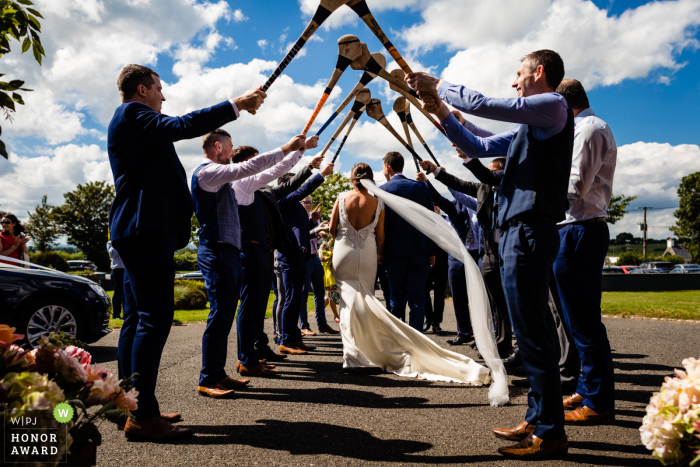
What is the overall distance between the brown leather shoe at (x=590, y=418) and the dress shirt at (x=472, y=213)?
128 inches

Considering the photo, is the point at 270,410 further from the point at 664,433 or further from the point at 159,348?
the point at 664,433

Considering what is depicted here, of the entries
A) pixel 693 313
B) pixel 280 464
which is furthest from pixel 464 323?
pixel 693 313

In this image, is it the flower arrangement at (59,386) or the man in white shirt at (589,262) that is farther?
the man in white shirt at (589,262)

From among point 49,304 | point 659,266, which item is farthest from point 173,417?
point 659,266

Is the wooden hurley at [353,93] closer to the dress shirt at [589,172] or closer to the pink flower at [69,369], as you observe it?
the dress shirt at [589,172]

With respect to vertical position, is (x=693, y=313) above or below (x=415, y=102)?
below

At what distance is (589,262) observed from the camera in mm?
3260

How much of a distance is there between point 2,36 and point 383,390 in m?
3.80

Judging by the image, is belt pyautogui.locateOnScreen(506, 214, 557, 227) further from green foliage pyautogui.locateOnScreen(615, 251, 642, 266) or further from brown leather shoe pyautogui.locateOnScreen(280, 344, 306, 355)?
green foliage pyautogui.locateOnScreen(615, 251, 642, 266)

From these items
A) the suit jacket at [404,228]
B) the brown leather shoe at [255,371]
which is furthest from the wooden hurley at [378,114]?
the brown leather shoe at [255,371]

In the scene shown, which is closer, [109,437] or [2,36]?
[2,36]

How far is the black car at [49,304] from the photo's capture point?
18.7 ft

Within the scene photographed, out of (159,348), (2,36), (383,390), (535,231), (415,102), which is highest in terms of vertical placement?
(415,102)

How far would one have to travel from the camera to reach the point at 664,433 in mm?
1436
